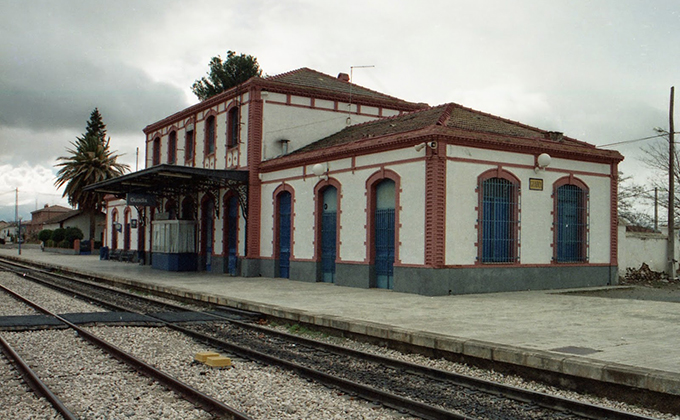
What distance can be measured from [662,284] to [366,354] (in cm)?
1623

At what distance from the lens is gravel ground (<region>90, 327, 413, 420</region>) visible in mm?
6133

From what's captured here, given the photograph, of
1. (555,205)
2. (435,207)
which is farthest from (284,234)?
(555,205)

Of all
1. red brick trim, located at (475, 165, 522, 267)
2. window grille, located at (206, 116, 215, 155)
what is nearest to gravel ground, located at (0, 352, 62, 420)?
red brick trim, located at (475, 165, 522, 267)

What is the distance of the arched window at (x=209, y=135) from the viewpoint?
2723cm

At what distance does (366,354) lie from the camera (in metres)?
8.80

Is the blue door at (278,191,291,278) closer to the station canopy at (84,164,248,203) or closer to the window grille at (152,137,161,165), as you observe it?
the station canopy at (84,164,248,203)

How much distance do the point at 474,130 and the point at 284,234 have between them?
336 inches

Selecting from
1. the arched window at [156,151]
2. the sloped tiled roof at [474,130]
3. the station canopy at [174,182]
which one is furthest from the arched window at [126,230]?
the sloped tiled roof at [474,130]

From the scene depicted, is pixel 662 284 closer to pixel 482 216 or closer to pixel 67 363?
pixel 482 216

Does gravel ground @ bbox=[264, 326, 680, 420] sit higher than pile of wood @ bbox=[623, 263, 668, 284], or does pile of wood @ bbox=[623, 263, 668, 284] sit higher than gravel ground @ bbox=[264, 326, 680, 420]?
pile of wood @ bbox=[623, 263, 668, 284]

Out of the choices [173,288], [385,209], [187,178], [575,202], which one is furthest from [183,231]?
[575,202]

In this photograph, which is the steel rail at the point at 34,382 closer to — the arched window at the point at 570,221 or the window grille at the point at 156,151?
the arched window at the point at 570,221

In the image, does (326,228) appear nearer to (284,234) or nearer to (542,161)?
(284,234)

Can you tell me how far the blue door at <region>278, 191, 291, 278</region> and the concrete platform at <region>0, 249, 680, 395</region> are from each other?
408 centimetres
